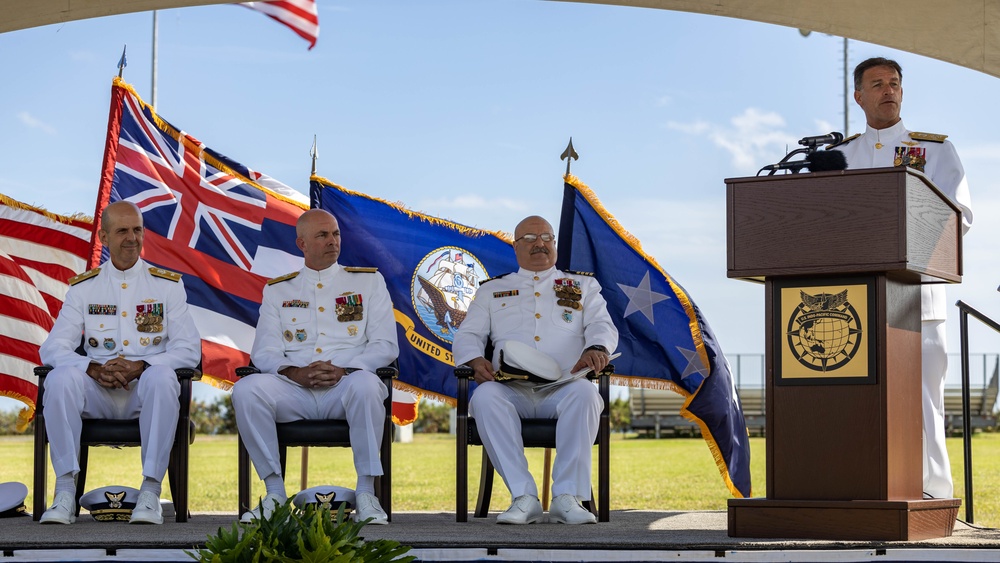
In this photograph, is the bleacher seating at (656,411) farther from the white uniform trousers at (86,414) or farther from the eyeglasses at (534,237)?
the white uniform trousers at (86,414)

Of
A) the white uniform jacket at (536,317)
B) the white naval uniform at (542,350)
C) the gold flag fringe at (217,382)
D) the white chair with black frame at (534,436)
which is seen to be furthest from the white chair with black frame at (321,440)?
the gold flag fringe at (217,382)

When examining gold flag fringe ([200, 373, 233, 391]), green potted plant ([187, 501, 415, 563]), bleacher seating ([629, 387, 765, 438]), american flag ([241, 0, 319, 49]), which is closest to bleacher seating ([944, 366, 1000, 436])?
bleacher seating ([629, 387, 765, 438])

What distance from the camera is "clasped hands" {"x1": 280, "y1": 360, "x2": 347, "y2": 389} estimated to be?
5.52 metres

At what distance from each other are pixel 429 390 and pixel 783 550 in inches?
143

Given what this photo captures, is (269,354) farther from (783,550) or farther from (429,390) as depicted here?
(783,550)

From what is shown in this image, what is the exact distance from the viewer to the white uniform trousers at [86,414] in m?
5.35

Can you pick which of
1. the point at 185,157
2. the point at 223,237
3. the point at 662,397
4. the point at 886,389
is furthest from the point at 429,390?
the point at 662,397

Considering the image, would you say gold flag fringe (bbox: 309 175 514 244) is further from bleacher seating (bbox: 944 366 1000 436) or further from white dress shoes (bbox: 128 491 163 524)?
bleacher seating (bbox: 944 366 1000 436)

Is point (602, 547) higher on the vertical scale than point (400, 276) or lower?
lower

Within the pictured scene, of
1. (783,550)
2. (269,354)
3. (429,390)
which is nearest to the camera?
(783,550)

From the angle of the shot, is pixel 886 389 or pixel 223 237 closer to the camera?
pixel 886 389

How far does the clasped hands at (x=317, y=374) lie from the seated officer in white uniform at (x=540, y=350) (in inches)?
22.1

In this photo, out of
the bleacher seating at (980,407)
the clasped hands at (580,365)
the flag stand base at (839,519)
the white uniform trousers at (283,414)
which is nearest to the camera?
the flag stand base at (839,519)

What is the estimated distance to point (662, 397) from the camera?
2733cm
